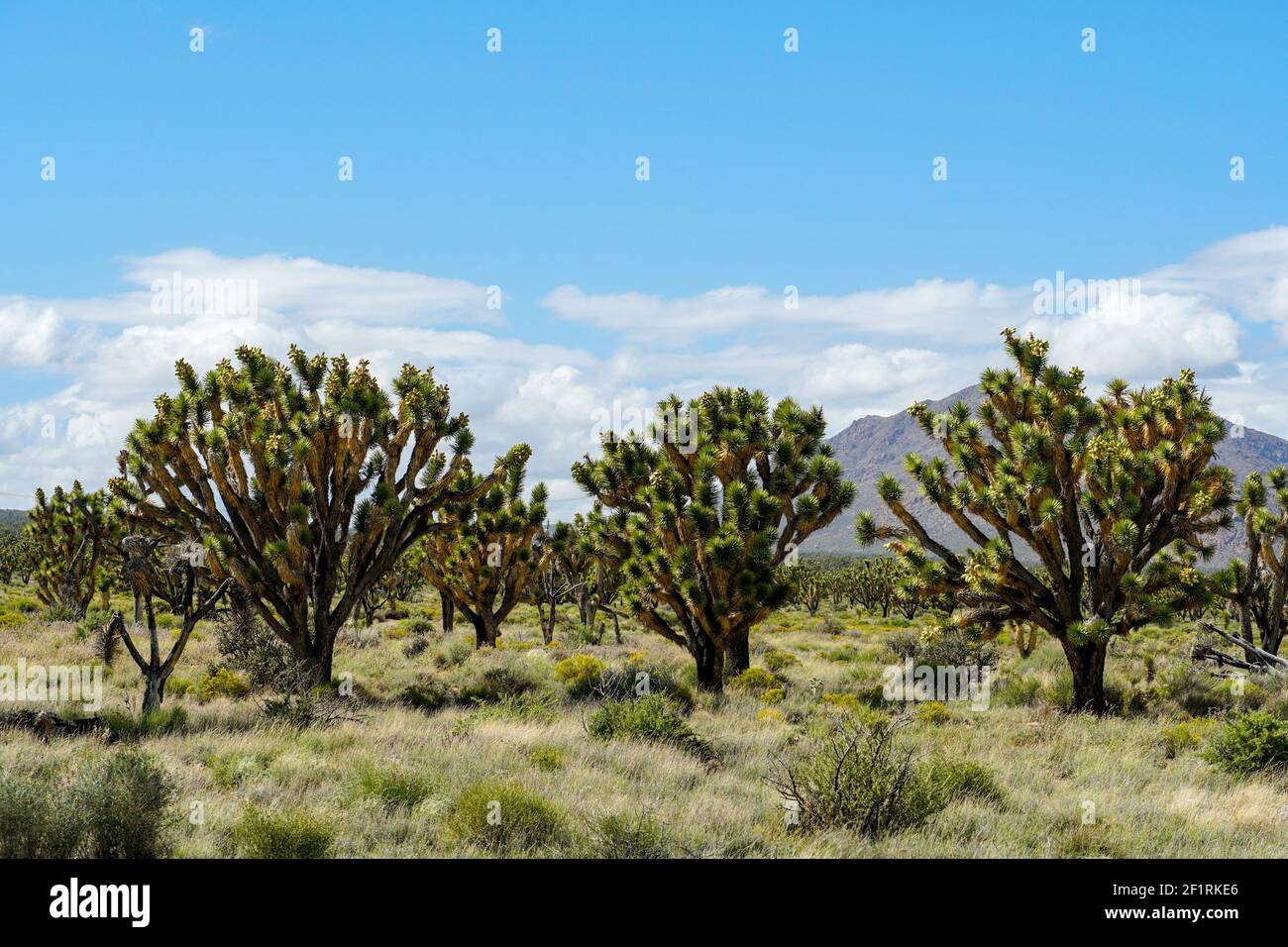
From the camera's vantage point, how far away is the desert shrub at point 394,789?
857cm

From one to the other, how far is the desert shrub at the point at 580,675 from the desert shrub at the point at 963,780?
8.04 metres

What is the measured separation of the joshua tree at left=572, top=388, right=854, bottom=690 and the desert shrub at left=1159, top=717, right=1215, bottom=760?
250 inches

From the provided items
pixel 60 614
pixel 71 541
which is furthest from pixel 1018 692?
pixel 71 541

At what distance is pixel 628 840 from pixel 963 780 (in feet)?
13.6

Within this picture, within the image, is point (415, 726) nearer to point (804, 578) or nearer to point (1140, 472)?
point (1140, 472)

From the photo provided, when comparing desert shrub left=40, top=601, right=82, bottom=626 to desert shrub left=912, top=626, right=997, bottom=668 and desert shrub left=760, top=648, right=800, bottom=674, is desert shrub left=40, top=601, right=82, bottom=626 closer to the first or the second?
desert shrub left=760, top=648, right=800, bottom=674

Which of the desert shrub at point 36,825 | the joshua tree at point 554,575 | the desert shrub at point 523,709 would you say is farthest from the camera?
the joshua tree at point 554,575

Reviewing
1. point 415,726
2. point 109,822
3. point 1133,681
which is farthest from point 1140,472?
point 109,822

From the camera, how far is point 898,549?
17.0m

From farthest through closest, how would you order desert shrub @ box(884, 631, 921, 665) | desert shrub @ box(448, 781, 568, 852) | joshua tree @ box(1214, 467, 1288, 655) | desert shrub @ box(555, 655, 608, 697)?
desert shrub @ box(884, 631, 921, 665), joshua tree @ box(1214, 467, 1288, 655), desert shrub @ box(555, 655, 608, 697), desert shrub @ box(448, 781, 568, 852)

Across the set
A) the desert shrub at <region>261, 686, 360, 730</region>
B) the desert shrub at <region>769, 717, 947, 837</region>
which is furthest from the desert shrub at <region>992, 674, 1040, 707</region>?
the desert shrub at <region>261, 686, 360, 730</region>

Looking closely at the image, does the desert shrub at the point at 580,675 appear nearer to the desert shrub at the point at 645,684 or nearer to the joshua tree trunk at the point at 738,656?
the desert shrub at the point at 645,684

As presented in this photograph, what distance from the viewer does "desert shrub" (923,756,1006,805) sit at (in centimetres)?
952

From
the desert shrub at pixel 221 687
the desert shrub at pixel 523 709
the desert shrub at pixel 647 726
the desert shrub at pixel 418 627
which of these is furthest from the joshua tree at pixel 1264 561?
the desert shrub at pixel 418 627
